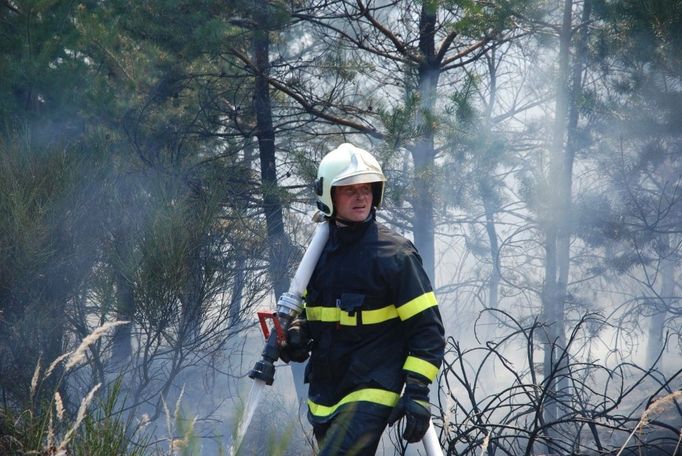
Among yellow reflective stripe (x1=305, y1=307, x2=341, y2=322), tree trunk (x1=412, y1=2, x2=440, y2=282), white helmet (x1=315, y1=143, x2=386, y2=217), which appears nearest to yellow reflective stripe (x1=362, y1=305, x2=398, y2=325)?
yellow reflective stripe (x1=305, y1=307, x2=341, y2=322)

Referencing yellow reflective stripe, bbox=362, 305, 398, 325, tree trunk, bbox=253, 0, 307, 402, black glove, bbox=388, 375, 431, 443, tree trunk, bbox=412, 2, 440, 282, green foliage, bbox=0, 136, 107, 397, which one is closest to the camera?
black glove, bbox=388, 375, 431, 443

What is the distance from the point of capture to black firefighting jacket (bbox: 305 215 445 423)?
3.32 metres

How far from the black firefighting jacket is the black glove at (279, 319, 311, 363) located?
4.1 inches

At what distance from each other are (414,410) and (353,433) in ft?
0.92

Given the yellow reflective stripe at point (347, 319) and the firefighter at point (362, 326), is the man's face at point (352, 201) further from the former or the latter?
the yellow reflective stripe at point (347, 319)

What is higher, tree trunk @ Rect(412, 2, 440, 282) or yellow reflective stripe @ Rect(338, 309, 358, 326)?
tree trunk @ Rect(412, 2, 440, 282)

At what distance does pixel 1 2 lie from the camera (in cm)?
997

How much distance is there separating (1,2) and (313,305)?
8192mm

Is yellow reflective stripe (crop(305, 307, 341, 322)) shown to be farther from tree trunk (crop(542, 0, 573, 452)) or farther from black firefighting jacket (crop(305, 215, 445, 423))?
tree trunk (crop(542, 0, 573, 452))

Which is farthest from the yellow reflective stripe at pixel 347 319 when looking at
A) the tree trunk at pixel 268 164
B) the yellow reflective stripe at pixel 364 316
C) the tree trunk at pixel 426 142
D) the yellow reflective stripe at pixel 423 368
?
the tree trunk at pixel 268 164

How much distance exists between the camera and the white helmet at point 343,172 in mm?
3510

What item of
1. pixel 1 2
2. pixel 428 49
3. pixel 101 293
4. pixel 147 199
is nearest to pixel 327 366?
pixel 101 293

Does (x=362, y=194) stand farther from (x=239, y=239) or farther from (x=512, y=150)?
(x=512, y=150)

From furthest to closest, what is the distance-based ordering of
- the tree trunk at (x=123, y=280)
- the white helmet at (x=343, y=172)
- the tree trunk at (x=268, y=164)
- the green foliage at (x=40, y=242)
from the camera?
1. the tree trunk at (x=268, y=164)
2. the tree trunk at (x=123, y=280)
3. the green foliage at (x=40, y=242)
4. the white helmet at (x=343, y=172)
